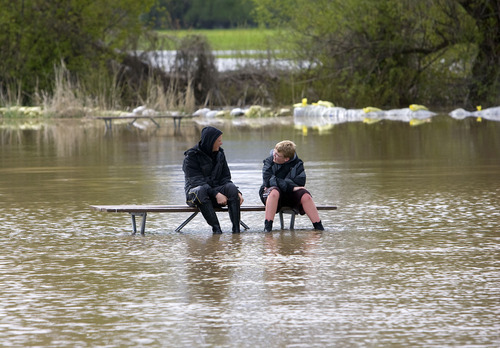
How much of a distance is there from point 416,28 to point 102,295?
101 ft

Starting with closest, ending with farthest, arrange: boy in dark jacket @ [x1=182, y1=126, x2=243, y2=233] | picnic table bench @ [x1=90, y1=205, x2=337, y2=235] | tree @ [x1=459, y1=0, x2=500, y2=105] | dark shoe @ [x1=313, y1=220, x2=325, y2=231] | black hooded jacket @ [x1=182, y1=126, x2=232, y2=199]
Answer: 1. picnic table bench @ [x1=90, y1=205, x2=337, y2=235]
2. boy in dark jacket @ [x1=182, y1=126, x2=243, y2=233]
3. dark shoe @ [x1=313, y1=220, x2=325, y2=231]
4. black hooded jacket @ [x1=182, y1=126, x2=232, y2=199]
5. tree @ [x1=459, y1=0, x2=500, y2=105]

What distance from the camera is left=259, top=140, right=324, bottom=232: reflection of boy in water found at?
1027 centimetres

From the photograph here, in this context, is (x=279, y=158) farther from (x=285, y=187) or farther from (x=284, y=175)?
(x=285, y=187)

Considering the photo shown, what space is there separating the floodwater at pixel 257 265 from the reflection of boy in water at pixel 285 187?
9.4 inches

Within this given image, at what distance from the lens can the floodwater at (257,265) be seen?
640 centimetres

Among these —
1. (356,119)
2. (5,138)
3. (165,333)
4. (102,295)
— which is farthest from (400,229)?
(356,119)

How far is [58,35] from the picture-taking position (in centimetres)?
4344

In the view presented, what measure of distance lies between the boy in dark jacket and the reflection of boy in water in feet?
0.97

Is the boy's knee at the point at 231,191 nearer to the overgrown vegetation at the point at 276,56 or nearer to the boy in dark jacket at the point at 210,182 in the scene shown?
the boy in dark jacket at the point at 210,182

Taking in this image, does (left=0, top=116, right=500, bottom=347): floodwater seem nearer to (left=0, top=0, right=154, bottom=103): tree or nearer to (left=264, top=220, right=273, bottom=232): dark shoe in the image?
(left=264, top=220, right=273, bottom=232): dark shoe

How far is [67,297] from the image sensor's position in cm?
739

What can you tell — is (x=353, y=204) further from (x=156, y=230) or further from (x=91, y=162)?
(x=91, y=162)

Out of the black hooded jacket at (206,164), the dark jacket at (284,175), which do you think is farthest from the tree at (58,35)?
the dark jacket at (284,175)

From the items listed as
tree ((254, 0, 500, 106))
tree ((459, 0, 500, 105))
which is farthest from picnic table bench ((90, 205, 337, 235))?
tree ((459, 0, 500, 105))
